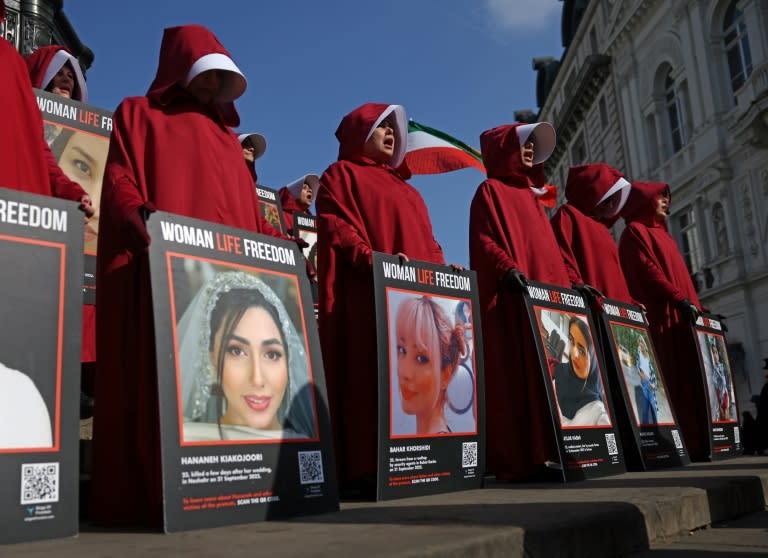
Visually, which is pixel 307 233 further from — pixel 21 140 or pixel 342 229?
pixel 21 140

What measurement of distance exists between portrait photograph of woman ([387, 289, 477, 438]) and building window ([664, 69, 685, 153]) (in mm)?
26301

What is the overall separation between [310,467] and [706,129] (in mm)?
25647

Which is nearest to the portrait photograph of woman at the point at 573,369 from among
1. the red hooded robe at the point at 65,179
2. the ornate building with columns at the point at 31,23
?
the red hooded robe at the point at 65,179

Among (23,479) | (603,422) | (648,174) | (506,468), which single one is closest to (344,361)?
(506,468)

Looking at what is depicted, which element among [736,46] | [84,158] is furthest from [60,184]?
[736,46]

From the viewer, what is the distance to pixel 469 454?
4.24 meters

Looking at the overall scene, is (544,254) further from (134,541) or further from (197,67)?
(134,541)

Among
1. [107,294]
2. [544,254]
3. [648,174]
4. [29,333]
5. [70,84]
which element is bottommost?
[29,333]

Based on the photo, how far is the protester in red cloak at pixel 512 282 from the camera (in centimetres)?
512

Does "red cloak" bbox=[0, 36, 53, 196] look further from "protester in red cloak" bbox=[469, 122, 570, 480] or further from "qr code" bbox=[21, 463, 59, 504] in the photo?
"protester in red cloak" bbox=[469, 122, 570, 480]

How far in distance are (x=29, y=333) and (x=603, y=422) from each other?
11.9ft

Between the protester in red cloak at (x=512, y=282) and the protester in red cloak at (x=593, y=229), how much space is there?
1.89ft

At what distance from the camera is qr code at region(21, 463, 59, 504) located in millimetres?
2504

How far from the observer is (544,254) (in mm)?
5828
